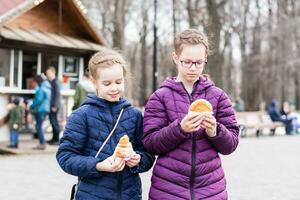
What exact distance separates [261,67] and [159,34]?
8.73 m

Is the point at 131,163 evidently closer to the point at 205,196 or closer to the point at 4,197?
the point at 205,196

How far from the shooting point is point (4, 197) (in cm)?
734

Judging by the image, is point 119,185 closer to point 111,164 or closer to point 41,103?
point 111,164

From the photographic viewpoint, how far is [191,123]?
9.41 feet

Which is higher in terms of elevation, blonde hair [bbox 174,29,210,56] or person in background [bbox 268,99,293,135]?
blonde hair [bbox 174,29,210,56]

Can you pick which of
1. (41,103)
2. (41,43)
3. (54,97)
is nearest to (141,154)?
(41,103)

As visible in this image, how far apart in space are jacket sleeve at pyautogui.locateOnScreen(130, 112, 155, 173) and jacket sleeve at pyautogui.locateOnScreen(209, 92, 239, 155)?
0.37 metres

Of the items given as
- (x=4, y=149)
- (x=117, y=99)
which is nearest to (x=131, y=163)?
(x=117, y=99)

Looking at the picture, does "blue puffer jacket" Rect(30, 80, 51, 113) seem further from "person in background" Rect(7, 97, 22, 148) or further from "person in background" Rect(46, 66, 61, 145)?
"person in background" Rect(7, 97, 22, 148)

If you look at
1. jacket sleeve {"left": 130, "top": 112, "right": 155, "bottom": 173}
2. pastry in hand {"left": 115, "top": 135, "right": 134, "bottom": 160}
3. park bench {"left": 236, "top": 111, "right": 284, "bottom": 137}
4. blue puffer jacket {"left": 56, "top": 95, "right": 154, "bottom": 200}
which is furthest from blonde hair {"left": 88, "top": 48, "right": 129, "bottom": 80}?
park bench {"left": 236, "top": 111, "right": 284, "bottom": 137}

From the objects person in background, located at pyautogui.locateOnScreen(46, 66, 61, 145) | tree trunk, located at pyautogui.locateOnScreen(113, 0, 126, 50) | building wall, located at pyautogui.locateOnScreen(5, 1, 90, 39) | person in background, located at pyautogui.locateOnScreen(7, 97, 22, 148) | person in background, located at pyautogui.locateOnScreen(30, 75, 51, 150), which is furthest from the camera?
tree trunk, located at pyautogui.locateOnScreen(113, 0, 126, 50)

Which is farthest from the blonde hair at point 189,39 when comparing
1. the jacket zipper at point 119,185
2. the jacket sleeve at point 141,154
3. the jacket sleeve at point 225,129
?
the jacket zipper at point 119,185

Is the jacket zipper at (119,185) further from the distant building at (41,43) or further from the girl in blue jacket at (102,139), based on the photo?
the distant building at (41,43)

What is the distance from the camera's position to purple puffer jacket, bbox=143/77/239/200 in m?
3.06
